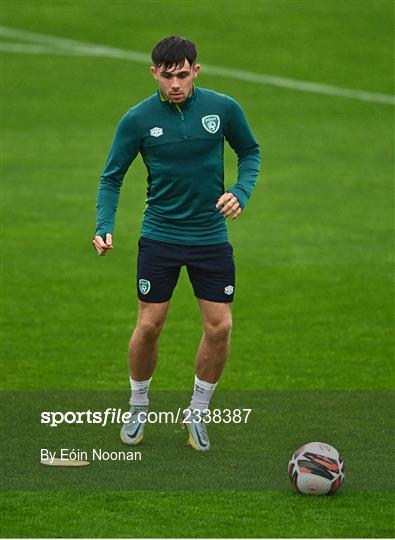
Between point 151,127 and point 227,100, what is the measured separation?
547mm

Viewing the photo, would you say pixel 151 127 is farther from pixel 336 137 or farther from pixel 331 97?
pixel 331 97

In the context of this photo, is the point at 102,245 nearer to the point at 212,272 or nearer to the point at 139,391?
the point at 212,272

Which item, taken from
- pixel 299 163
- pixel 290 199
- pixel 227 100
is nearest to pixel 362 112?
pixel 299 163

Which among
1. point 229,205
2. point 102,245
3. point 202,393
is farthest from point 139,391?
point 229,205

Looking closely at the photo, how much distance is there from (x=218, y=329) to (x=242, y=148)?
4.13 ft

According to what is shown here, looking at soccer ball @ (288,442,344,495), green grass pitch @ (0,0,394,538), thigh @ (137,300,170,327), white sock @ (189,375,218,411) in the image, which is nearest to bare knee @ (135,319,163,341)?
thigh @ (137,300,170,327)

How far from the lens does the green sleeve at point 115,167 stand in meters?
9.65

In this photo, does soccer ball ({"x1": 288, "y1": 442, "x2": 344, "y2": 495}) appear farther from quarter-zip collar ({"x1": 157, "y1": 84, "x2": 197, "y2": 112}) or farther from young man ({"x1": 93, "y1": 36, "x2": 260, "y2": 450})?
quarter-zip collar ({"x1": 157, "y1": 84, "x2": 197, "y2": 112})

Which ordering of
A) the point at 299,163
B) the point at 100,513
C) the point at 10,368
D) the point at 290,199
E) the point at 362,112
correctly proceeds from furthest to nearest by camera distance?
1. the point at 362,112
2. the point at 299,163
3. the point at 290,199
4. the point at 10,368
5. the point at 100,513

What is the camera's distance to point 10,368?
1252 centimetres

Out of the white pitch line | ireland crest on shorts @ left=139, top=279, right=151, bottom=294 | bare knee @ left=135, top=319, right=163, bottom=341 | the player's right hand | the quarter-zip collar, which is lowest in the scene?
bare knee @ left=135, top=319, right=163, bottom=341

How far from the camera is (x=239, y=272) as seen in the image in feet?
54.9

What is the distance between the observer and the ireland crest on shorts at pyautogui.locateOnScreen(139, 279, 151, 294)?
981cm

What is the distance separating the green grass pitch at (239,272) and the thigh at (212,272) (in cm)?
108
